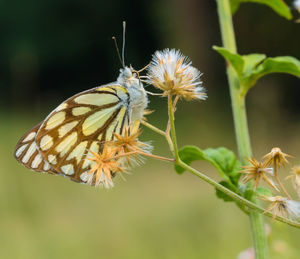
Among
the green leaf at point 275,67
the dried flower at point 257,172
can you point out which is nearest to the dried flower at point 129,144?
the dried flower at point 257,172

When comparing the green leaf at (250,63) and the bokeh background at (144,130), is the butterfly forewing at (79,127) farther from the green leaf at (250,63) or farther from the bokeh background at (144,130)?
the bokeh background at (144,130)

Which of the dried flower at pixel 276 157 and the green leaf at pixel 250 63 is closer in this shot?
the dried flower at pixel 276 157

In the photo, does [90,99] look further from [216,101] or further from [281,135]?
[216,101]

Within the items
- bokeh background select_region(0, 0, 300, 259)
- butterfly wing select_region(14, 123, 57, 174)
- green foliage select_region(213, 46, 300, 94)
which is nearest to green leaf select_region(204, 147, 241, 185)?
green foliage select_region(213, 46, 300, 94)

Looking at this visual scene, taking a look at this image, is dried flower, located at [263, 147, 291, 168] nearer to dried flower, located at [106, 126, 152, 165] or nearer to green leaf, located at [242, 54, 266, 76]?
dried flower, located at [106, 126, 152, 165]

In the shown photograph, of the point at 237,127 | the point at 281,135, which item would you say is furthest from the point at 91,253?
the point at 281,135

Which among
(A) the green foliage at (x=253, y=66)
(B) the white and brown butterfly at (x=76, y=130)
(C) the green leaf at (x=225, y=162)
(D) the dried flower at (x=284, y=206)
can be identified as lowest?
(D) the dried flower at (x=284, y=206)

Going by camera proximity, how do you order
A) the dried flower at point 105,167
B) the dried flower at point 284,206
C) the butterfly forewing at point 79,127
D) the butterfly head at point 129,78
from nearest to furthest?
the dried flower at point 284,206 → the dried flower at point 105,167 → the butterfly head at point 129,78 → the butterfly forewing at point 79,127

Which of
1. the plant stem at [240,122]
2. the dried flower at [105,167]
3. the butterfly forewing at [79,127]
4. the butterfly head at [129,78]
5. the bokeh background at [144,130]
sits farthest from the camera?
the bokeh background at [144,130]
